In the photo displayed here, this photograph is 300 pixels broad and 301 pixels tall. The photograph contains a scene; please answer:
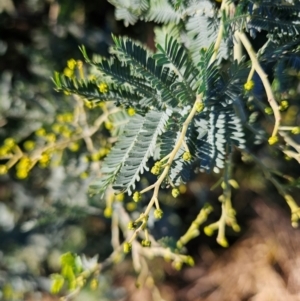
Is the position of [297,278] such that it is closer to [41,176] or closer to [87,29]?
[41,176]

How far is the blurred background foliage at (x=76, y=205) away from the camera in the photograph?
52.0 inches

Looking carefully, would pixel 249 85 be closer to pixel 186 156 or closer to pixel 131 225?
pixel 186 156

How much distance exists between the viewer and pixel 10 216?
1408mm

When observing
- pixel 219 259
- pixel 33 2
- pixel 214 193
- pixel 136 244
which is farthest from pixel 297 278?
pixel 33 2

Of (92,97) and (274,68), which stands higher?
(274,68)

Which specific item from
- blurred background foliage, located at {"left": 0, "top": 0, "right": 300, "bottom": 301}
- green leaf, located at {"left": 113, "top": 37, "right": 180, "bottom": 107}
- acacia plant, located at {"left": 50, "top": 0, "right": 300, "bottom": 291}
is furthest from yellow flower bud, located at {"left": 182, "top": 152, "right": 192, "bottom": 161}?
blurred background foliage, located at {"left": 0, "top": 0, "right": 300, "bottom": 301}

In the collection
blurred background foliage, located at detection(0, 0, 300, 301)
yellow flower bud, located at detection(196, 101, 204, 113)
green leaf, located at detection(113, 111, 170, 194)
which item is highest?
yellow flower bud, located at detection(196, 101, 204, 113)

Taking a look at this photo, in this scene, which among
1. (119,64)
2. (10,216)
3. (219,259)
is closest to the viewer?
(119,64)

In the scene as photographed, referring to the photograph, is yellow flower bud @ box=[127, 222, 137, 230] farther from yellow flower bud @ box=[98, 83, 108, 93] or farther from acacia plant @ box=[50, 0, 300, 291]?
yellow flower bud @ box=[98, 83, 108, 93]

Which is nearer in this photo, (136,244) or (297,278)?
(136,244)

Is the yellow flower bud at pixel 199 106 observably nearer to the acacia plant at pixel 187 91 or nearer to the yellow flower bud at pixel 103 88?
the acacia plant at pixel 187 91

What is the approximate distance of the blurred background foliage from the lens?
1.32 meters

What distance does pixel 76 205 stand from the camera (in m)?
1.27

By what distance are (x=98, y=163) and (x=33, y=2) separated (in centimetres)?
65
